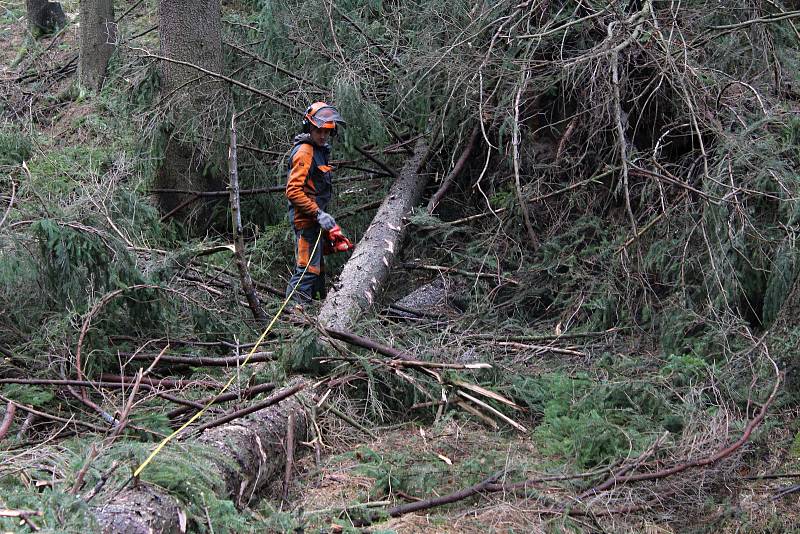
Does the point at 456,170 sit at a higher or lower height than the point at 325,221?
lower

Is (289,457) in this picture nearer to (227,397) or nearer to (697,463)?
(227,397)

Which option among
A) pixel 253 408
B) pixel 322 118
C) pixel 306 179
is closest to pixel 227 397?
pixel 253 408

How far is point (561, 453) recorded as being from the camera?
4.29 m

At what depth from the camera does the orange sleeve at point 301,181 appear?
6.50 m

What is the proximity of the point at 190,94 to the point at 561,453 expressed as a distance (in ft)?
17.7

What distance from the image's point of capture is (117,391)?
4879mm

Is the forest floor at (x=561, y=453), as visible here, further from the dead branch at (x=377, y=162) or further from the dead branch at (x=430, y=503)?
the dead branch at (x=377, y=162)

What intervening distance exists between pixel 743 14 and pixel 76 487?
6.28 meters

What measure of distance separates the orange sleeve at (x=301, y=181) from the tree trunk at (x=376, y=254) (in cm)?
56

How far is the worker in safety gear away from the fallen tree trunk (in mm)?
2149

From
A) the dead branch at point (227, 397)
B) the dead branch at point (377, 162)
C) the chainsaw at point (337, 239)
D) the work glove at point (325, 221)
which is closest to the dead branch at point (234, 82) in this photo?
the dead branch at point (377, 162)

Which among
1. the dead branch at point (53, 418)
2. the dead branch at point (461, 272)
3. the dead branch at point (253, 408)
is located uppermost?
the dead branch at point (53, 418)

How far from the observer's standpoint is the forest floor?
364 centimetres

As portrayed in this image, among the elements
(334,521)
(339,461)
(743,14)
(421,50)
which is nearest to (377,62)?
(421,50)
